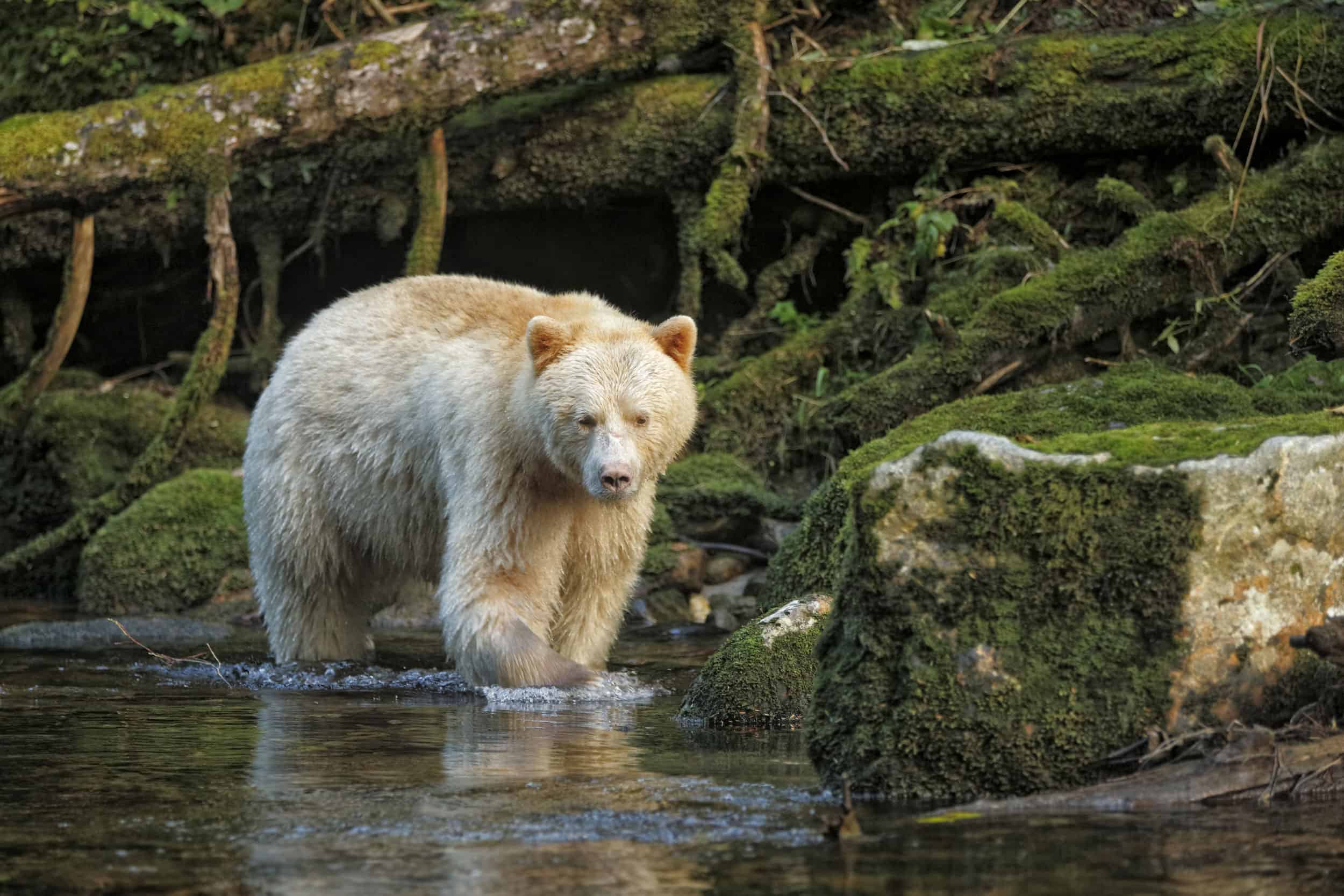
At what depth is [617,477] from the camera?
6.47 metres

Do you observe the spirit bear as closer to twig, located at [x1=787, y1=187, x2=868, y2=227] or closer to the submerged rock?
the submerged rock

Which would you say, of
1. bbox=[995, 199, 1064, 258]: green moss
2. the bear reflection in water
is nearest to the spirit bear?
the bear reflection in water

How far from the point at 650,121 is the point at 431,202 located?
163cm

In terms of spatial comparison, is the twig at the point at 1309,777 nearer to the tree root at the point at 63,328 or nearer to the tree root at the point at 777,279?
the tree root at the point at 777,279

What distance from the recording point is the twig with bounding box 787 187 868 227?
37.0 ft

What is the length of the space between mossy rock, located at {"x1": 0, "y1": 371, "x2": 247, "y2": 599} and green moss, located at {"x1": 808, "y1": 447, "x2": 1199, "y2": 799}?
8.29 m

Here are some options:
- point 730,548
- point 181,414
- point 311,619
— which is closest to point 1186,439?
point 311,619

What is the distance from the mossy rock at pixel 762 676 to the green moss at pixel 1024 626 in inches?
65.0

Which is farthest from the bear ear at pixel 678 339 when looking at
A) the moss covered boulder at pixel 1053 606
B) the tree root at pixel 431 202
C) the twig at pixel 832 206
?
the tree root at pixel 431 202

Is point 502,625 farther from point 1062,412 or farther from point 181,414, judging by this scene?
point 181,414

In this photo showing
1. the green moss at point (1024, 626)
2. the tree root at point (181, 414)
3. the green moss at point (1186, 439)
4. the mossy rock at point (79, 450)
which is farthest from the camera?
the mossy rock at point (79, 450)

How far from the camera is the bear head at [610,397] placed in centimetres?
662

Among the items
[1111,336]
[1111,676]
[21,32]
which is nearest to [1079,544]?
[1111,676]

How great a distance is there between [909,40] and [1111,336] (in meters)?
2.81
